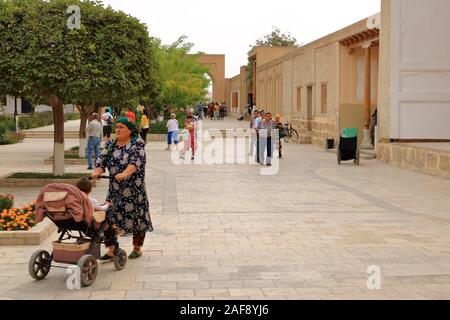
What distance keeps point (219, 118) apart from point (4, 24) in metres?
43.8

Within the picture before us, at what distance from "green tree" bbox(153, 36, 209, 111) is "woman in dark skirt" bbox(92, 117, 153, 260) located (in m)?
25.6

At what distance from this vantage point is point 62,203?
5.90 meters

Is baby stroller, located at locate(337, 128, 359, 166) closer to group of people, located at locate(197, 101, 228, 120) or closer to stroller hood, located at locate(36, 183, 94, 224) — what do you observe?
stroller hood, located at locate(36, 183, 94, 224)

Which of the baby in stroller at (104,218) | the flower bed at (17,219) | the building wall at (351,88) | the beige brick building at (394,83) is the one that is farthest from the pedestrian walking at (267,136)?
the baby in stroller at (104,218)

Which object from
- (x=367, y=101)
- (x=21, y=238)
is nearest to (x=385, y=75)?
(x=367, y=101)

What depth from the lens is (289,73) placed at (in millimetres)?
32906

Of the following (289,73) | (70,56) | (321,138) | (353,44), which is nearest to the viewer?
(70,56)

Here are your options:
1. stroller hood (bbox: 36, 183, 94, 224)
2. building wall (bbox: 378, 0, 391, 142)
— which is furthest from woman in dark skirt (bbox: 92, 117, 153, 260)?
building wall (bbox: 378, 0, 391, 142)

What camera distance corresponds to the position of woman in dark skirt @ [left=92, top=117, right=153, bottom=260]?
6.79 m

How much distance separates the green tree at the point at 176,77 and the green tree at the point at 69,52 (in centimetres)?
1937

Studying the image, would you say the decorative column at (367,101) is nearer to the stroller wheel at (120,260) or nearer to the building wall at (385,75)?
the building wall at (385,75)

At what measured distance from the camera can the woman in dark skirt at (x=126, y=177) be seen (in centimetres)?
679
